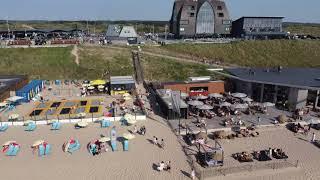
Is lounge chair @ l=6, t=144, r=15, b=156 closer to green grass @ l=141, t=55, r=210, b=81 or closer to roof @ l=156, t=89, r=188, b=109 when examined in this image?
roof @ l=156, t=89, r=188, b=109

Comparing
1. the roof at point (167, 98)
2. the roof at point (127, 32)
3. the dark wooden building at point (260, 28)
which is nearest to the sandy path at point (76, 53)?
the roof at point (127, 32)

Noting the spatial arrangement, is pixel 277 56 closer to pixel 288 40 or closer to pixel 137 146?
pixel 288 40

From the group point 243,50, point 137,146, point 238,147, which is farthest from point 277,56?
point 137,146

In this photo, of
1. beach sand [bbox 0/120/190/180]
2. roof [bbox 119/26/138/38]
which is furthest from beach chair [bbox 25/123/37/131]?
roof [bbox 119/26/138/38]

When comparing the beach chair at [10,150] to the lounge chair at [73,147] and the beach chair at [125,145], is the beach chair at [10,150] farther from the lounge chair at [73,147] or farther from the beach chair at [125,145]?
the beach chair at [125,145]

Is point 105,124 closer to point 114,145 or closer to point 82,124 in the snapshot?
point 82,124

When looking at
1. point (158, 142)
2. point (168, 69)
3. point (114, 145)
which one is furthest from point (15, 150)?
point (168, 69)

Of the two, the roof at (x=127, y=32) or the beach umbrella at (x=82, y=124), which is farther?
the roof at (x=127, y=32)
